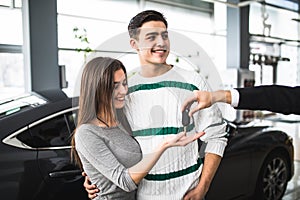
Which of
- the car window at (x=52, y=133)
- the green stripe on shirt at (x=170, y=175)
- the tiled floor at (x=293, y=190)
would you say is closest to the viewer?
the green stripe on shirt at (x=170, y=175)

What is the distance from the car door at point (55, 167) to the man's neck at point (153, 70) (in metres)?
0.58

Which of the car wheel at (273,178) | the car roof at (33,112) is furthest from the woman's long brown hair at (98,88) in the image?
the car wheel at (273,178)

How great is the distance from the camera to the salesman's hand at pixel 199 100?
957mm

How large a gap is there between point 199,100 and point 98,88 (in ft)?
1.01

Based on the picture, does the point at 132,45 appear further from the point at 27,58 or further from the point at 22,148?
the point at 27,58

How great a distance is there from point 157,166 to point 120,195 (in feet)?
0.49

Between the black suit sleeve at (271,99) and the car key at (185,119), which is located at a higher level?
the black suit sleeve at (271,99)

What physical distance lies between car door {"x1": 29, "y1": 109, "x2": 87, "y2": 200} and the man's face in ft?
2.00

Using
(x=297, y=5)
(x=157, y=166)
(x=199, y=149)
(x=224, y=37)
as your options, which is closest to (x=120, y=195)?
(x=157, y=166)

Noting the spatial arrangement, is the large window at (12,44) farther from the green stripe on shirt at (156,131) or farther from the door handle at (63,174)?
the green stripe on shirt at (156,131)

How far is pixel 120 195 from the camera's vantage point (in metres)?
1.01

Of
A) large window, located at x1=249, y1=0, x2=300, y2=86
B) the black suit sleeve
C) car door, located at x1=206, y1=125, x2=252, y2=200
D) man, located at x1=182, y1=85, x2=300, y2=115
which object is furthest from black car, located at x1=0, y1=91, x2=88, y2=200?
large window, located at x1=249, y1=0, x2=300, y2=86

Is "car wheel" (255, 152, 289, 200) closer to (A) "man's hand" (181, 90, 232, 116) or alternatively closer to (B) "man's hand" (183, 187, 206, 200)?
(B) "man's hand" (183, 187, 206, 200)

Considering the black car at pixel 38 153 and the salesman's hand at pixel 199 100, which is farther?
the black car at pixel 38 153
